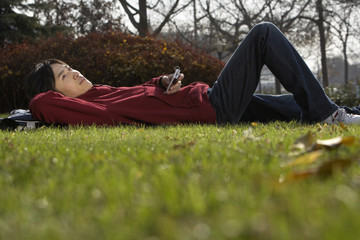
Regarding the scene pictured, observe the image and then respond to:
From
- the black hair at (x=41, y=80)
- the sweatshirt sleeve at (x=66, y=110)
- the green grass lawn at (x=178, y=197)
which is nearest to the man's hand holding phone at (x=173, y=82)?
the sweatshirt sleeve at (x=66, y=110)

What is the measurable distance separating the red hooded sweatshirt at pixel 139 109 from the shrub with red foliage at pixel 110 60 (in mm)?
4033

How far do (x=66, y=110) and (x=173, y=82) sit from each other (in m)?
1.05

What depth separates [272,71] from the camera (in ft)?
11.4

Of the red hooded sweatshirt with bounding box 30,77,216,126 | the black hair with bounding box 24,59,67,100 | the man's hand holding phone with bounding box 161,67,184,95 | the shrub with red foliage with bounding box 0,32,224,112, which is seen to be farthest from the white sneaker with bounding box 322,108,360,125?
the shrub with red foliage with bounding box 0,32,224,112

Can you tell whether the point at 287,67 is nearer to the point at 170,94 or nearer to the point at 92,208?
the point at 170,94

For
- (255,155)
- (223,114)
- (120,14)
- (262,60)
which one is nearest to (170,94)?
(223,114)

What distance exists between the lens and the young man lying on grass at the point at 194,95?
130 inches

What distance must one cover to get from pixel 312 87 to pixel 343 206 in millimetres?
2615

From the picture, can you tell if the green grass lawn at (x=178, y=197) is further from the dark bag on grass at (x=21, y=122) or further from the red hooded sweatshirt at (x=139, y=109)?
the dark bag on grass at (x=21, y=122)

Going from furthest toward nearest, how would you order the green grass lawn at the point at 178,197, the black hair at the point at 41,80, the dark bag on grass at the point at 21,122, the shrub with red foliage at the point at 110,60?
the shrub with red foliage at the point at 110,60
the black hair at the point at 41,80
the dark bag on grass at the point at 21,122
the green grass lawn at the point at 178,197

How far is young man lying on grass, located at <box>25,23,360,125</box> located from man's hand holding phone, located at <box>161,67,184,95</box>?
1cm

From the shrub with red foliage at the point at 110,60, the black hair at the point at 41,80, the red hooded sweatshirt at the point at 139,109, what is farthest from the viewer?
the shrub with red foliage at the point at 110,60

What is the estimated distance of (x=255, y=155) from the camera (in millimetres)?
1599

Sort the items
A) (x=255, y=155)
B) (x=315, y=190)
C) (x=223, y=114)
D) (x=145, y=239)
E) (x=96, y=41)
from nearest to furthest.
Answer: (x=145, y=239) < (x=315, y=190) < (x=255, y=155) < (x=223, y=114) < (x=96, y=41)
